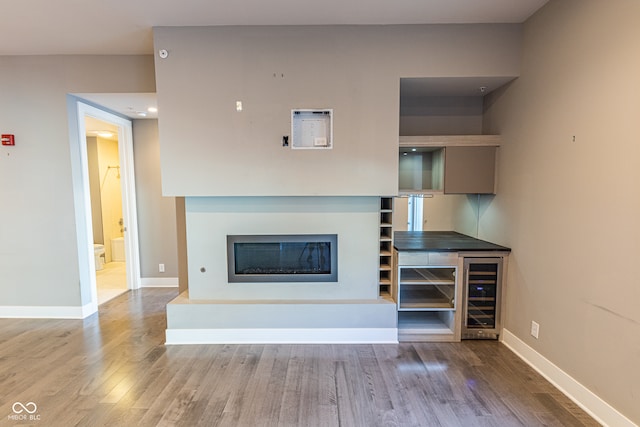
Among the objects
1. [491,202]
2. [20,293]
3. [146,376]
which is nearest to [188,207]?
[146,376]

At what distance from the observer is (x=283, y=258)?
3068mm

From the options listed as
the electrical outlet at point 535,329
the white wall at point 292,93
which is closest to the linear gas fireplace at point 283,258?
the white wall at point 292,93

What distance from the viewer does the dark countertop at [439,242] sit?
9.49 ft

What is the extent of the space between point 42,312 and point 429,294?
4.30 m

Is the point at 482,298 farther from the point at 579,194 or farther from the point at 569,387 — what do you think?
the point at 579,194

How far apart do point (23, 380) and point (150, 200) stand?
2642mm

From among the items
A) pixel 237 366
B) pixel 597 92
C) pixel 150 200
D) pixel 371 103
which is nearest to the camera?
pixel 597 92

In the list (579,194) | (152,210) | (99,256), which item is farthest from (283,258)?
(99,256)

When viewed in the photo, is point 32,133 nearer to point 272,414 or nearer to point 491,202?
point 272,414

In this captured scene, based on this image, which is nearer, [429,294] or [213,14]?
[213,14]

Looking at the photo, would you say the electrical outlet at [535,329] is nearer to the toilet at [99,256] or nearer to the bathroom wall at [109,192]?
the toilet at [99,256]

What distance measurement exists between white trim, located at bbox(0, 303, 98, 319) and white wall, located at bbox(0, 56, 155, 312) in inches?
1.6

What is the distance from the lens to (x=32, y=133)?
11.2ft

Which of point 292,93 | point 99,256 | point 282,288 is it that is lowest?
point 99,256
